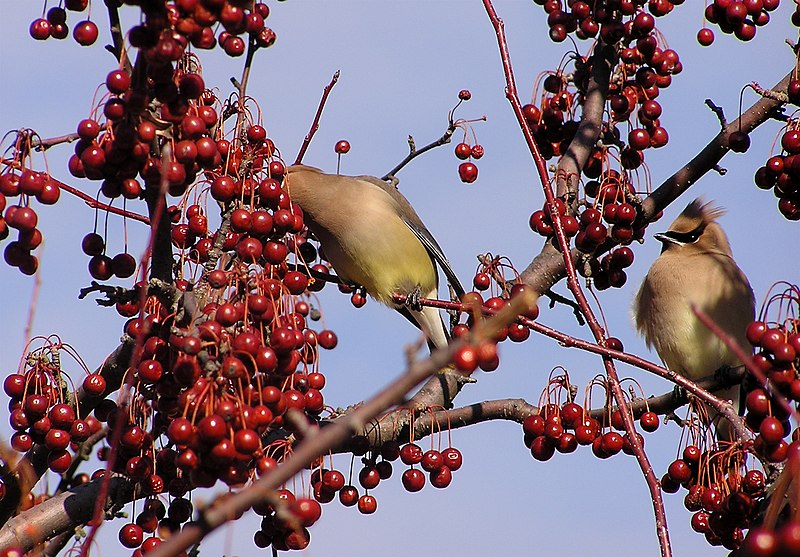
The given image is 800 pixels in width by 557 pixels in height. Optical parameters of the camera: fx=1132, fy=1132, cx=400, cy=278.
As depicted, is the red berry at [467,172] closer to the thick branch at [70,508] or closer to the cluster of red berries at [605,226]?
the cluster of red berries at [605,226]

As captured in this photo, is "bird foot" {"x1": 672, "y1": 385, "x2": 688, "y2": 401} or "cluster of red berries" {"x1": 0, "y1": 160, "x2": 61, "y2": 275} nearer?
"cluster of red berries" {"x1": 0, "y1": 160, "x2": 61, "y2": 275}

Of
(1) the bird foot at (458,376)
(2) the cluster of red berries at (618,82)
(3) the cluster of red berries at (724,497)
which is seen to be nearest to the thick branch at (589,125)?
(2) the cluster of red berries at (618,82)

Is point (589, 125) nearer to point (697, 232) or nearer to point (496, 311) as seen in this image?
point (496, 311)

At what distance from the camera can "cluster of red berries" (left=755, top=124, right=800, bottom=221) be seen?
3273 mm

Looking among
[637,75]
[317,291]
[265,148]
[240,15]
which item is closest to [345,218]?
[317,291]

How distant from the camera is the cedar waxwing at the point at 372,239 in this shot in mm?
4805

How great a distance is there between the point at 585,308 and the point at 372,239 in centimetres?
223

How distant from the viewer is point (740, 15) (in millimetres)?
3680

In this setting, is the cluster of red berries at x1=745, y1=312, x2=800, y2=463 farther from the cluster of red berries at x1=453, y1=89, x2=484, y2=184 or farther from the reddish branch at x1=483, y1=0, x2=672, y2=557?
the cluster of red berries at x1=453, y1=89, x2=484, y2=184

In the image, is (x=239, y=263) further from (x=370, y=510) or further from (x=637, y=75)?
(x=637, y=75)

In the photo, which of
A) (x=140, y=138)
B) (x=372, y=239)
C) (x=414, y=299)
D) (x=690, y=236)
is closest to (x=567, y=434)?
(x=414, y=299)

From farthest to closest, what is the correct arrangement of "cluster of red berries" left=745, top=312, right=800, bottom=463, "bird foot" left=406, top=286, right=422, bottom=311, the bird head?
the bird head < "bird foot" left=406, top=286, right=422, bottom=311 < "cluster of red berries" left=745, top=312, right=800, bottom=463

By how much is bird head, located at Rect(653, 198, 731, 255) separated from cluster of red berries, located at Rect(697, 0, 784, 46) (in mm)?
2180

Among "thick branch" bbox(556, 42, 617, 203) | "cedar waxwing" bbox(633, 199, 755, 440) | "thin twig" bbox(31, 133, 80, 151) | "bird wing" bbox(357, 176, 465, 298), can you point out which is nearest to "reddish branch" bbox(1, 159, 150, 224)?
"thin twig" bbox(31, 133, 80, 151)
